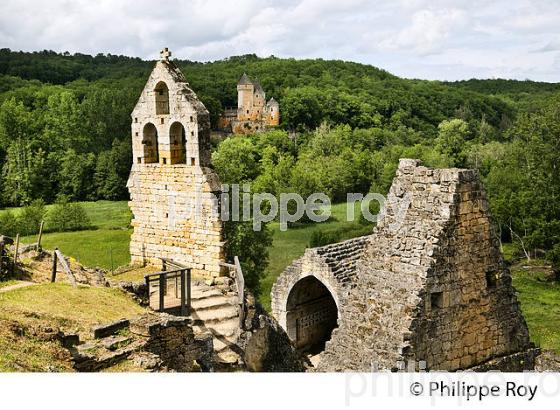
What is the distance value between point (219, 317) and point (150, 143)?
3.70 metres

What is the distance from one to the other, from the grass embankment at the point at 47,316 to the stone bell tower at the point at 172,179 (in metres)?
1.97

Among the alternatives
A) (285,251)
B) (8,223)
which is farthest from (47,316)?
(285,251)

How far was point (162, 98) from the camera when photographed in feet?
40.9

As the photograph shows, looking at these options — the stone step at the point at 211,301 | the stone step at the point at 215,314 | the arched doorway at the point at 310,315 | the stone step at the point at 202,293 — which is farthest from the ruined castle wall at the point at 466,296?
the arched doorway at the point at 310,315

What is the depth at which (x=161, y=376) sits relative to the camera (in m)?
7.62

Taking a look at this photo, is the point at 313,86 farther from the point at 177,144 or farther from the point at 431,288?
the point at 431,288

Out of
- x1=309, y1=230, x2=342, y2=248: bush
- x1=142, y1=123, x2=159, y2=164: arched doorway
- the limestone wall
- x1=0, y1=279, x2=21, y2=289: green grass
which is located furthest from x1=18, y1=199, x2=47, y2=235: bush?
x1=309, y1=230, x2=342, y2=248: bush

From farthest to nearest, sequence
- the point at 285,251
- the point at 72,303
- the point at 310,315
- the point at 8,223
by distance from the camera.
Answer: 1. the point at 285,251
2. the point at 310,315
3. the point at 8,223
4. the point at 72,303

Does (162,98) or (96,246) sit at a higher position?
(162,98)

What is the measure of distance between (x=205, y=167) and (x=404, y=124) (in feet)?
12.1

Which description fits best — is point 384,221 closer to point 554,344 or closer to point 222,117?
point 222,117

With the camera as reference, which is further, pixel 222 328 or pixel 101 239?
pixel 101 239

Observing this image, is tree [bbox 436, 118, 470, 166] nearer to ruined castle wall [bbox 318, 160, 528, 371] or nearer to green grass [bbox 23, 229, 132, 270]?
ruined castle wall [bbox 318, 160, 528, 371]

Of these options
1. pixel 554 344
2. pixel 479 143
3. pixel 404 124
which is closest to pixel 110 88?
pixel 404 124
